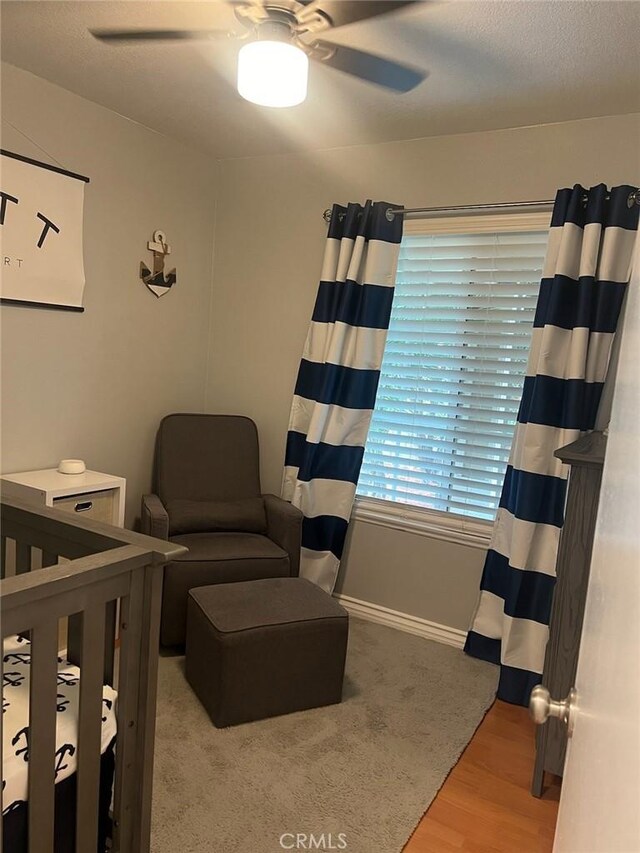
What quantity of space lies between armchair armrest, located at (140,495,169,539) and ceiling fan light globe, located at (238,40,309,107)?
1.79 m

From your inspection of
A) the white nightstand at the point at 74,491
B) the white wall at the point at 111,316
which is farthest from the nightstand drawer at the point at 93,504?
the white wall at the point at 111,316

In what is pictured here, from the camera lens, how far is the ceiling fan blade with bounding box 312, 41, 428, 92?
223 centimetres

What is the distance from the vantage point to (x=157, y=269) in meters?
3.43

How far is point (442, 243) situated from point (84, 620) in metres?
Result: 2.45

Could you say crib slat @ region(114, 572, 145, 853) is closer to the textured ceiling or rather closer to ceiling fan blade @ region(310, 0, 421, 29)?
ceiling fan blade @ region(310, 0, 421, 29)

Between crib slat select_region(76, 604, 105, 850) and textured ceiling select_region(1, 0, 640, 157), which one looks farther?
textured ceiling select_region(1, 0, 640, 157)

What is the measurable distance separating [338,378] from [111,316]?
1156 mm

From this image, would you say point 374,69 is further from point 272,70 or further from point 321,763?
point 321,763

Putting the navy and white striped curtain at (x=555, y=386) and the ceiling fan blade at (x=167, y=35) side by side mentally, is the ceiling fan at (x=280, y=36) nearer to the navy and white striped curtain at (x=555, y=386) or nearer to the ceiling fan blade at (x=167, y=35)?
the ceiling fan blade at (x=167, y=35)

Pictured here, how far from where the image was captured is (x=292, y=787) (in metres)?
2.07

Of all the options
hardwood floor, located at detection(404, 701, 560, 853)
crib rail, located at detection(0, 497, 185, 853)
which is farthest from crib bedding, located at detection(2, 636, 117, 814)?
hardwood floor, located at detection(404, 701, 560, 853)

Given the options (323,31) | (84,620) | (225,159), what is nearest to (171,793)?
(84,620)

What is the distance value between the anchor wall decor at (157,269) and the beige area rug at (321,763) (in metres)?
1.85

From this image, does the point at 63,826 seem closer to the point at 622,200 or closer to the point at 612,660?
the point at 612,660
